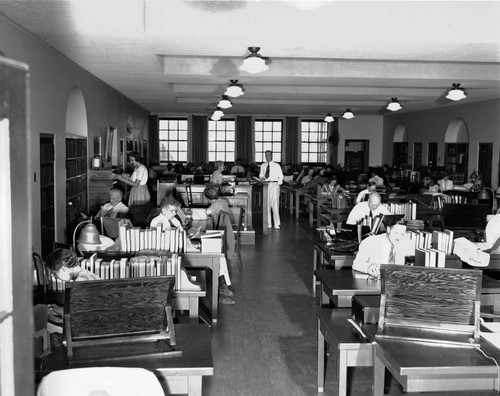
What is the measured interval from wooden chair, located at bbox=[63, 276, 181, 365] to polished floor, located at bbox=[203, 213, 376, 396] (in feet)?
4.30

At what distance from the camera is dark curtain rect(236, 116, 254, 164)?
68.6 feet

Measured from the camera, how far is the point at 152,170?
58.4 ft

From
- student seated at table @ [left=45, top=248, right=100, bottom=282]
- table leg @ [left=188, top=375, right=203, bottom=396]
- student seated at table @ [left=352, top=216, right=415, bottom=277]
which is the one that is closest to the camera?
table leg @ [left=188, top=375, right=203, bottom=396]

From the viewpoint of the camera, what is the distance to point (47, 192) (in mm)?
7273

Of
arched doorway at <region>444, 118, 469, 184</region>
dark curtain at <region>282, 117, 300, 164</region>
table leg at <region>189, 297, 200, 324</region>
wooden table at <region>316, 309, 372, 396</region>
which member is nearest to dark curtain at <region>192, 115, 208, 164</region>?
dark curtain at <region>282, 117, 300, 164</region>

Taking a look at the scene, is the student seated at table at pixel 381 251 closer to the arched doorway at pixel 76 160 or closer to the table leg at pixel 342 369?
→ the table leg at pixel 342 369

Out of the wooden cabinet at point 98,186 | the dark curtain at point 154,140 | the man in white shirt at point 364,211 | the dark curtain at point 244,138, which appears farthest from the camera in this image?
the dark curtain at point 244,138

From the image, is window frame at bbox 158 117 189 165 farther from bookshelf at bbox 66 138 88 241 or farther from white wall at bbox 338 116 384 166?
bookshelf at bbox 66 138 88 241

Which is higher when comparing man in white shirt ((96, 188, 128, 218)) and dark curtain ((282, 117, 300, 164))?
dark curtain ((282, 117, 300, 164))

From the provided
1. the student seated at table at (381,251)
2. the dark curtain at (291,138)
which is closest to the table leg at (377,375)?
the student seated at table at (381,251)

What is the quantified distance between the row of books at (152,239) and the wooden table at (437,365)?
266 cm

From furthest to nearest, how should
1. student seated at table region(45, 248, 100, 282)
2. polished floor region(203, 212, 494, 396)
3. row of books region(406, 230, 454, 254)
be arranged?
row of books region(406, 230, 454, 254)
polished floor region(203, 212, 494, 396)
student seated at table region(45, 248, 100, 282)

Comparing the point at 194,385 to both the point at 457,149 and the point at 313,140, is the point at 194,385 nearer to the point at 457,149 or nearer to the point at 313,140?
the point at 457,149

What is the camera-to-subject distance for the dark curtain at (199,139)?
68.2 feet
